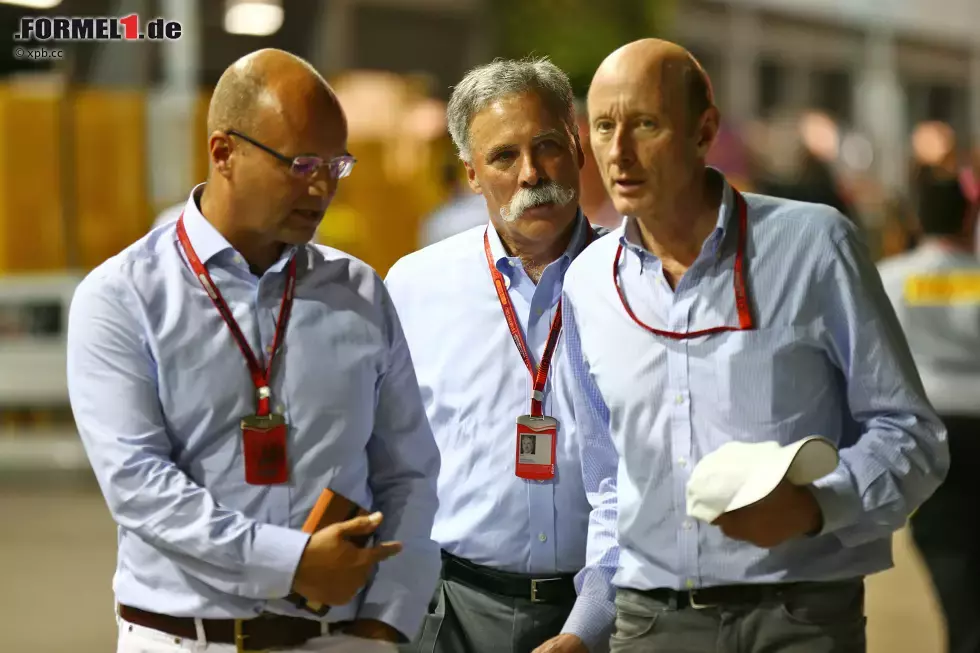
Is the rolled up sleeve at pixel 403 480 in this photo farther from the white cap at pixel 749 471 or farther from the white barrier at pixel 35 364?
the white barrier at pixel 35 364

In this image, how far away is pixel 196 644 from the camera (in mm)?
2473

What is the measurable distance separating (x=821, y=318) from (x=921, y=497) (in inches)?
13.1

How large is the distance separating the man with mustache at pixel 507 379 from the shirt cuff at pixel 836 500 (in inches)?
28.3

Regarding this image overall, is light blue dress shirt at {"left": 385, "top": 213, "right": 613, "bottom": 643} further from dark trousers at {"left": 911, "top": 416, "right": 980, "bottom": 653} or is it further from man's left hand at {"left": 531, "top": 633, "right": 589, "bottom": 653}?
dark trousers at {"left": 911, "top": 416, "right": 980, "bottom": 653}

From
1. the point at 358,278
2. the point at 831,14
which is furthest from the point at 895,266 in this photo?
the point at 831,14

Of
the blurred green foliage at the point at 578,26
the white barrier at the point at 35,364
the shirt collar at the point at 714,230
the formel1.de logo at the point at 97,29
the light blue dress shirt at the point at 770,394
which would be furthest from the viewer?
the blurred green foliage at the point at 578,26

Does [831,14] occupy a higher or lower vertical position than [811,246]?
higher

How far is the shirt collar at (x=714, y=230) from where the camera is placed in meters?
2.61

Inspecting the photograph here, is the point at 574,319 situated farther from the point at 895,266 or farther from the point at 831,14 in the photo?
the point at 831,14

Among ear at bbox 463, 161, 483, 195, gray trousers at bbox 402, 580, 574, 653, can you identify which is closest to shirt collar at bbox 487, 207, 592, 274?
ear at bbox 463, 161, 483, 195

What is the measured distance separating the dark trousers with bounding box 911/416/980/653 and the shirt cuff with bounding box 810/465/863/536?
3.34 m

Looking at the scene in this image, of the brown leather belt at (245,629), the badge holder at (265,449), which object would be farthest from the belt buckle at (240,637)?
the badge holder at (265,449)

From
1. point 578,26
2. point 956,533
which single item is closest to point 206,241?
point 956,533

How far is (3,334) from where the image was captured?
32.5ft
